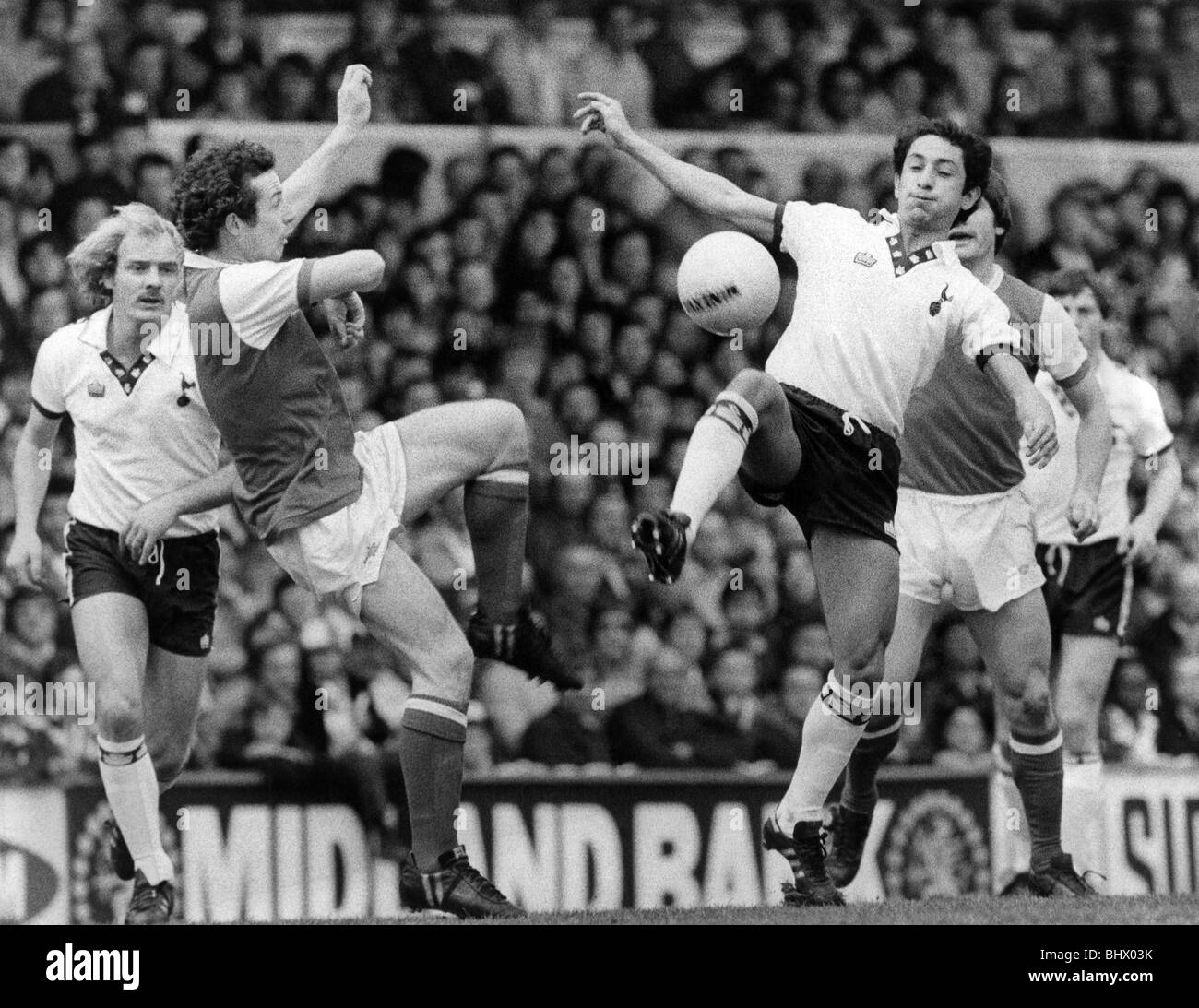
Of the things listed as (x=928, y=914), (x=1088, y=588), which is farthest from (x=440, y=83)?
(x=928, y=914)

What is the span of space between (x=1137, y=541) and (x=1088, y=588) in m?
0.39

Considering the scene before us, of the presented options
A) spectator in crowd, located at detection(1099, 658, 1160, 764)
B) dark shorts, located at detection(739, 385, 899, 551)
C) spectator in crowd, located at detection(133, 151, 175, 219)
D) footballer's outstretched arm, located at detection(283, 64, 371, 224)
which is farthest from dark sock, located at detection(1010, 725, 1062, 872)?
spectator in crowd, located at detection(133, 151, 175, 219)

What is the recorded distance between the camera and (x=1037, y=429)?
7.09 m

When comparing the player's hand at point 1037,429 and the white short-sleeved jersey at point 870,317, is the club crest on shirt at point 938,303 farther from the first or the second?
the player's hand at point 1037,429

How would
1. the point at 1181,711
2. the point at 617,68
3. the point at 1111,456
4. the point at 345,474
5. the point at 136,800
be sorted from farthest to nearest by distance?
the point at 617,68
the point at 1181,711
the point at 1111,456
the point at 136,800
the point at 345,474

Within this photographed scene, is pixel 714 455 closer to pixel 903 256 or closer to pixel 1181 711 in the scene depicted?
pixel 903 256

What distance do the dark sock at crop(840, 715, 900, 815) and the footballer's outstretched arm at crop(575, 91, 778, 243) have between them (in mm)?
1966

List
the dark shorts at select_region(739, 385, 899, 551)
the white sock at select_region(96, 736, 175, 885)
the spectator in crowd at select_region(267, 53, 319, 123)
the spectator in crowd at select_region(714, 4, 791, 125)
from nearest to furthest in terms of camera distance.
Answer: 1. the dark shorts at select_region(739, 385, 899, 551)
2. the white sock at select_region(96, 736, 175, 885)
3. the spectator in crowd at select_region(267, 53, 319, 123)
4. the spectator in crowd at select_region(714, 4, 791, 125)

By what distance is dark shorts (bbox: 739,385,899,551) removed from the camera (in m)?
7.46

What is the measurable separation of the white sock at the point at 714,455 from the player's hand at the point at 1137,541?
280cm

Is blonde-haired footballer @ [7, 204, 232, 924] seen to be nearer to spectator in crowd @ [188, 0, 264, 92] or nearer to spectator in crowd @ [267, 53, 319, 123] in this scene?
spectator in crowd @ [267, 53, 319, 123]
